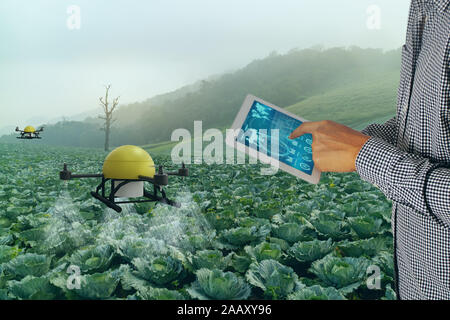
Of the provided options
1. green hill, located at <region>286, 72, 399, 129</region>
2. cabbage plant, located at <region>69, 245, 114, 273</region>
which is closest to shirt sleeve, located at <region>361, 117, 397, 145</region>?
cabbage plant, located at <region>69, 245, 114, 273</region>

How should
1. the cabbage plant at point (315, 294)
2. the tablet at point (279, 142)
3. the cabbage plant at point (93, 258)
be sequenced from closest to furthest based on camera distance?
the tablet at point (279, 142)
the cabbage plant at point (315, 294)
the cabbage plant at point (93, 258)

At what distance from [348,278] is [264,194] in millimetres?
1722

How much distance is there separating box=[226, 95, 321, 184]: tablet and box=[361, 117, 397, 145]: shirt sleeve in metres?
0.15

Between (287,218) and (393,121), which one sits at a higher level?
(393,121)

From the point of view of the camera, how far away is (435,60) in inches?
22.0

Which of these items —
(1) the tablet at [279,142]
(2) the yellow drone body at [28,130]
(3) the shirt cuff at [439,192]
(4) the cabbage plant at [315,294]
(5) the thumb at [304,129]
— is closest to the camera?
(3) the shirt cuff at [439,192]

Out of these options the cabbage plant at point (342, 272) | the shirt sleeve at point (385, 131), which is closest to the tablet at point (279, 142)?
the shirt sleeve at point (385, 131)

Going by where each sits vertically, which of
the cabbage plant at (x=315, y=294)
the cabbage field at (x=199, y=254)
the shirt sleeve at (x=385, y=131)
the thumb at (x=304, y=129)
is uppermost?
the thumb at (x=304, y=129)

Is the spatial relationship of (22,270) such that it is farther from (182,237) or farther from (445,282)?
(445,282)

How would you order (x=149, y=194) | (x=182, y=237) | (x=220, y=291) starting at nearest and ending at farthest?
(x=149, y=194) < (x=220, y=291) < (x=182, y=237)

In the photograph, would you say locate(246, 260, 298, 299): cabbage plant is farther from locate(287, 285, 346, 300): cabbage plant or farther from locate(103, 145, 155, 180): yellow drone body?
locate(103, 145, 155, 180): yellow drone body

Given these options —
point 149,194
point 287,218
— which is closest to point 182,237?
point 287,218

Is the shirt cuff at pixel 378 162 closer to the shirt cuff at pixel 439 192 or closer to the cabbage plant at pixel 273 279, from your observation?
the shirt cuff at pixel 439 192

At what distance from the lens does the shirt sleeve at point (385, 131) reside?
0.81 meters
